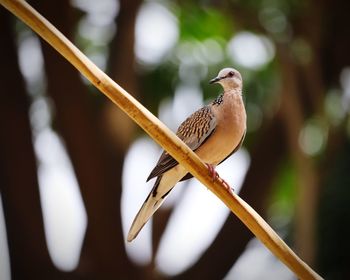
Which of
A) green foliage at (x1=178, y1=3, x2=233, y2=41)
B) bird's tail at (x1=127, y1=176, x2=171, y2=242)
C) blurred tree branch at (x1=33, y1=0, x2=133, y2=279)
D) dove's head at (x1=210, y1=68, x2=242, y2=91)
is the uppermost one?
dove's head at (x1=210, y1=68, x2=242, y2=91)

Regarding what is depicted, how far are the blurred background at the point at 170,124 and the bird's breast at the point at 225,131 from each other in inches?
98.6

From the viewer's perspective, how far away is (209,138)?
330cm

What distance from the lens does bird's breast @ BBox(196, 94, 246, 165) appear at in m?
2.98

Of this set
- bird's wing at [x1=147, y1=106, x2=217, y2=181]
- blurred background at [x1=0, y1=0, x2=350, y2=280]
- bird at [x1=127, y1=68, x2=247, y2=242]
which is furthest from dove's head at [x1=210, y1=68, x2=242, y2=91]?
blurred background at [x1=0, y1=0, x2=350, y2=280]

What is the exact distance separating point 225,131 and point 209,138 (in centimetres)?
16

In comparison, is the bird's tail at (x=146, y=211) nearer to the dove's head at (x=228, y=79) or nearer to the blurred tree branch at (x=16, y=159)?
the dove's head at (x=228, y=79)

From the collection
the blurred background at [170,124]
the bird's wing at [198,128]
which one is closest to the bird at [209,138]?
the bird's wing at [198,128]

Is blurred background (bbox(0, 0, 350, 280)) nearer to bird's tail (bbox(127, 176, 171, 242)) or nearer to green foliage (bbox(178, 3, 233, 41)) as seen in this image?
green foliage (bbox(178, 3, 233, 41))

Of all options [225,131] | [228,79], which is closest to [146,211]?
[225,131]

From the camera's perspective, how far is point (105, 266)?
7594mm

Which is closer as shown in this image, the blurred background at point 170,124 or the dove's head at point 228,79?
the dove's head at point 228,79

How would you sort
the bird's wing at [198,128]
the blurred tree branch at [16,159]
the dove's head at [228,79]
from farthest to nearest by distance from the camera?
1. the blurred tree branch at [16,159]
2. the bird's wing at [198,128]
3. the dove's head at [228,79]

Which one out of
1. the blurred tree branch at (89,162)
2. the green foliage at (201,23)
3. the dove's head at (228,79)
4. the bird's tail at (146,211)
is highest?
the dove's head at (228,79)

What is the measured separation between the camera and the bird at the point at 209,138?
114 inches
